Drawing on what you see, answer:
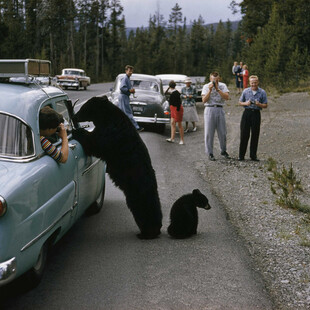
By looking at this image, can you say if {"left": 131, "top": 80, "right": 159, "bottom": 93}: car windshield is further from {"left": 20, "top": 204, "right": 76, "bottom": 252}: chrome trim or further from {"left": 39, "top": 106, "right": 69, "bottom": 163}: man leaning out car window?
{"left": 20, "top": 204, "right": 76, "bottom": 252}: chrome trim

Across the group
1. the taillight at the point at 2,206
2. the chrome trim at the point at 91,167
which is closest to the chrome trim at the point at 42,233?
the taillight at the point at 2,206

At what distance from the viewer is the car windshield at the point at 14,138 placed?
4.30 metres

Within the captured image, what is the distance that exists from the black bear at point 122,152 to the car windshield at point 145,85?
13.3 meters

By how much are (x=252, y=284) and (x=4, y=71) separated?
3539 mm

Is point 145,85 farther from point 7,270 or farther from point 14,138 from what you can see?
point 7,270

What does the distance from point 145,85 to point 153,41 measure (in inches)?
4449

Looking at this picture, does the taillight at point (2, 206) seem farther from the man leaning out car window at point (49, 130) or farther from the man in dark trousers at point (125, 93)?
the man in dark trousers at point (125, 93)

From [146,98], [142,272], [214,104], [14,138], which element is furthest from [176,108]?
[14,138]

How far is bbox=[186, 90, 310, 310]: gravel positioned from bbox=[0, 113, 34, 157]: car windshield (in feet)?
8.61

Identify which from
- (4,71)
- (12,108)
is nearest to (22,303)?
(12,108)

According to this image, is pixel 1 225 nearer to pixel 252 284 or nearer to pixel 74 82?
pixel 252 284

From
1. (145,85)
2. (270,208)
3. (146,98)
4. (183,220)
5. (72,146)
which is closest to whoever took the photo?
(72,146)

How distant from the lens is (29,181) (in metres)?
4.07

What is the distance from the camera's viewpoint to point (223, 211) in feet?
26.0
